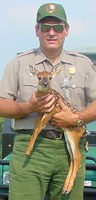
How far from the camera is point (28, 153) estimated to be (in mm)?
3520

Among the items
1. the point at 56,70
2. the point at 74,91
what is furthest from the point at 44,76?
the point at 74,91

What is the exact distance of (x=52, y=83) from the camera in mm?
3635

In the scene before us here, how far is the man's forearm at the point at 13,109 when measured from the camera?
11.5 feet

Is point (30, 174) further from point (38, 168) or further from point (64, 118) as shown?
point (64, 118)

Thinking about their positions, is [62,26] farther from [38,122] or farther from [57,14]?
[38,122]

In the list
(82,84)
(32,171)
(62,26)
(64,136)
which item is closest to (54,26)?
(62,26)

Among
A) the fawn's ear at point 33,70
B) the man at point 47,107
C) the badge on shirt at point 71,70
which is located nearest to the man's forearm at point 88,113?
the man at point 47,107

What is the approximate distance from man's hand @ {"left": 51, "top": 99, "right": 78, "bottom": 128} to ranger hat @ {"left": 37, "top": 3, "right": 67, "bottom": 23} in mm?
530

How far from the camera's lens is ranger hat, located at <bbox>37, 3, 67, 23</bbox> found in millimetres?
3590

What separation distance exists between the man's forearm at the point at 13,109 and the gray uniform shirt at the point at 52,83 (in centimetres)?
7

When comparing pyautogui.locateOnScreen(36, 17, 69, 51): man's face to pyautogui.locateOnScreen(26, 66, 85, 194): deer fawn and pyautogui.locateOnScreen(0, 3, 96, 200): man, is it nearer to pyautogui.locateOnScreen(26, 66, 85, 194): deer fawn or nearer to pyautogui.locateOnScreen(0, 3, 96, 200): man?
pyautogui.locateOnScreen(0, 3, 96, 200): man

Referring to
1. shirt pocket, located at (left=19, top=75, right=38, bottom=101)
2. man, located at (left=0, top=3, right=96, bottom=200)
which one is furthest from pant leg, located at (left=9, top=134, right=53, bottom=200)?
shirt pocket, located at (left=19, top=75, right=38, bottom=101)

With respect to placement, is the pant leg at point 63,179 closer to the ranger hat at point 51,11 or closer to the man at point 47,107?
the man at point 47,107

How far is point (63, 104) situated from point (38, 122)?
192 millimetres
